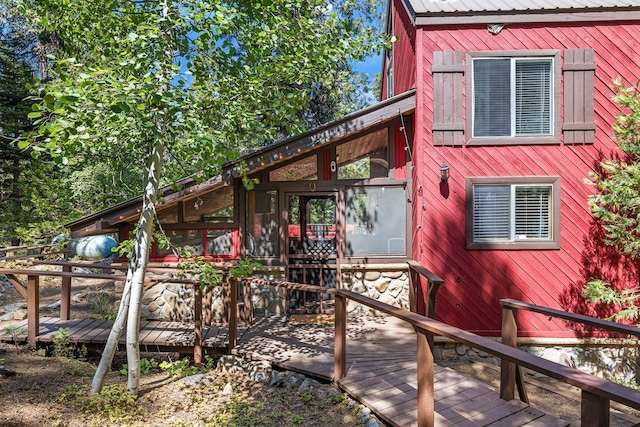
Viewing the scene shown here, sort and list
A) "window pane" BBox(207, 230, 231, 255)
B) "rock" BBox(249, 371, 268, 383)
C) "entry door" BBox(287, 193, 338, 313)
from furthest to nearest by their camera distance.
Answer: "entry door" BBox(287, 193, 338, 313), "window pane" BBox(207, 230, 231, 255), "rock" BBox(249, 371, 268, 383)

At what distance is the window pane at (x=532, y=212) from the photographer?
5.93 metres

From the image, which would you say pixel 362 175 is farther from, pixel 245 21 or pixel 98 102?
pixel 98 102

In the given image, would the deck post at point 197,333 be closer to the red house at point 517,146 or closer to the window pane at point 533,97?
the red house at point 517,146

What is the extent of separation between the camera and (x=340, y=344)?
12.7ft

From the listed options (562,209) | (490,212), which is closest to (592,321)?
(490,212)

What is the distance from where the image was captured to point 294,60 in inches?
187

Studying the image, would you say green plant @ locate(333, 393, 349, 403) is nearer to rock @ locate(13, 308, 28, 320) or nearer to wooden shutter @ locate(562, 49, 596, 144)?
wooden shutter @ locate(562, 49, 596, 144)

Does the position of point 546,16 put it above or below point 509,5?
below

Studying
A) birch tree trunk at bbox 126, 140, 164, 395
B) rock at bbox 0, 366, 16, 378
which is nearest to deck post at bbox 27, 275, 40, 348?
rock at bbox 0, 366, 16, 378

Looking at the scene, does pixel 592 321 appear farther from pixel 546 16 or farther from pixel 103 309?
pixel 103 309

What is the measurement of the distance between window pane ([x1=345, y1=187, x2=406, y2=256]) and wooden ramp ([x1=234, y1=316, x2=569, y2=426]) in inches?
47.8

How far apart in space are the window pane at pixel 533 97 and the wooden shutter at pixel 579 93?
248mm

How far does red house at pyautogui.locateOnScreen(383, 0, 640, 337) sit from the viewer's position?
5.86 metres

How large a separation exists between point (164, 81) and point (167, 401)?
326 cm
